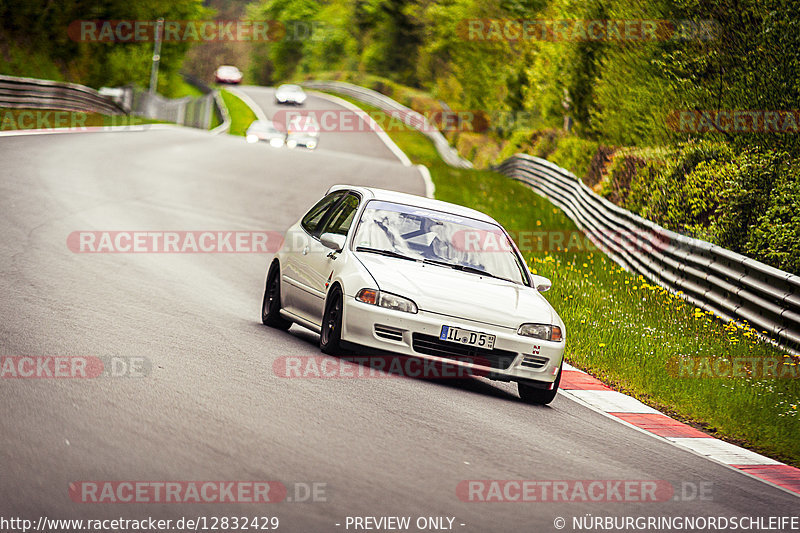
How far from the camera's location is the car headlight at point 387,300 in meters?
9.08

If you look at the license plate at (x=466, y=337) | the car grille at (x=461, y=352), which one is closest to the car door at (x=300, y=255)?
the car grille at (x=461, y=352)

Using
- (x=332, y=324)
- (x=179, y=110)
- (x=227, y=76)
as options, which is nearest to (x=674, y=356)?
(x=332, y=324)

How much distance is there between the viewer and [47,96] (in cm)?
3794

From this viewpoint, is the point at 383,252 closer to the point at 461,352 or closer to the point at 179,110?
the point at 461,352

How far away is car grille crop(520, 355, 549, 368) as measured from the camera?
9141 millimetres

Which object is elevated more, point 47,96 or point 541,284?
point 47,96

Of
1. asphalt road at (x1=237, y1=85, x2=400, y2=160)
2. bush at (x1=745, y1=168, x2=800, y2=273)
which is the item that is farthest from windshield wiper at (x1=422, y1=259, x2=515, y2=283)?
asphalt road at (x1=237, y1=85, x2=400, y2=160)

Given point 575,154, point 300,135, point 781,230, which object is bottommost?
point 300,135

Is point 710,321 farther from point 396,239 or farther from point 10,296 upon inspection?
point 10,296

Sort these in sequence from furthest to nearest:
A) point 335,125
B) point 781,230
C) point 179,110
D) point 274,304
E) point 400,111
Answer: point 400,111, point 335,125, point 179,110, point 781,230, point 274,304

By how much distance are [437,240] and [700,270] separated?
569 centimetres

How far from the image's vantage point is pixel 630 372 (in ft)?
35.8

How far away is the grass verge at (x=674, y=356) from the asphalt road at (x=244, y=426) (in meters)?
1.19

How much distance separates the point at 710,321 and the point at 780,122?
5.31 meters
